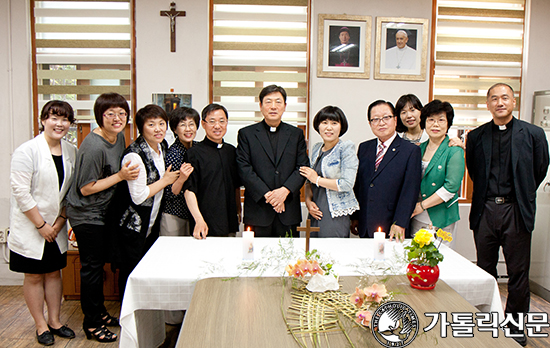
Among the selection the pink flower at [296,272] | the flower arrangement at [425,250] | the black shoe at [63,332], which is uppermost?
the flower arrangement at [425,250]

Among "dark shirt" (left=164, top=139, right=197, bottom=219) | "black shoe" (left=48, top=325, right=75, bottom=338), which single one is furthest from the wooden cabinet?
"dark shirt" (left=164, top=139, right=197, bottom=219)

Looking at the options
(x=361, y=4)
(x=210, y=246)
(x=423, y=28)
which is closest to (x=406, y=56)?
(x=423, y=28)

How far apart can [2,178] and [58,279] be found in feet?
5.46

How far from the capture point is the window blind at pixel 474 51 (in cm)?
395

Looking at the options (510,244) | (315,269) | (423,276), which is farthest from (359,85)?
(315,269)

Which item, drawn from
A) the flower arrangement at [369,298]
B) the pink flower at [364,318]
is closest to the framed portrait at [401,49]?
the flower arrangement at [369,298]

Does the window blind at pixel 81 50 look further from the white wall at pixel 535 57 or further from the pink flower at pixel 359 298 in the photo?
the white wall at pixel 535 57

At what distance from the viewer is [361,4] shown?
382 centimetres

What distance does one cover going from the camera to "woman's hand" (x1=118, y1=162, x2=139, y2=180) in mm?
2459

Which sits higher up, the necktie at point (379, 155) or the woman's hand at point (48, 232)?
the necktie at point (379, 155)

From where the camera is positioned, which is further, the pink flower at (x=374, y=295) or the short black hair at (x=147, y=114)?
the short black hair at (x=147, y=114)

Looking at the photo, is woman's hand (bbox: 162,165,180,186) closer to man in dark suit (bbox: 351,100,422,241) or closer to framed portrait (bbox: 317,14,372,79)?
man in dark suit (bbox: 351,100,422,241)

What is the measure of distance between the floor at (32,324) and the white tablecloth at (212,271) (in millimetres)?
597

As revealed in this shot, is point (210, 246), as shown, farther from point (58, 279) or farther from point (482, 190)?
point (482, 190)
